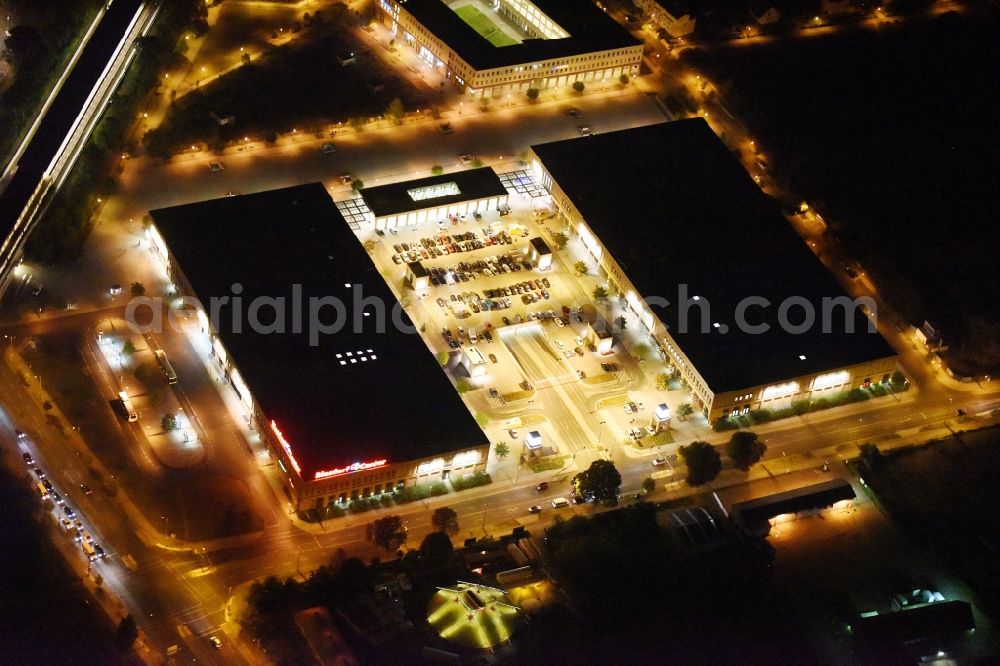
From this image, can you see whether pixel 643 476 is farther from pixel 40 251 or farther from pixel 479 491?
pixel 40 251

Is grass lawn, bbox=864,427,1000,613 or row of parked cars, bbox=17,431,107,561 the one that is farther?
grass lawn, bbox=864,427,1000,613

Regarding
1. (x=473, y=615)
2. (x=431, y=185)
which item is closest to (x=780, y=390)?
(x=473, y=615)

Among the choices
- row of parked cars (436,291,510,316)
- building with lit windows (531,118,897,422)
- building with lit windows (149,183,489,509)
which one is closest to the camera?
building with lit windows (149,183,489,509)

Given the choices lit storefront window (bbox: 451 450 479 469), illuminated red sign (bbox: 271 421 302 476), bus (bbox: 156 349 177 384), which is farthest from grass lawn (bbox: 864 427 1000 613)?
bus (bbox: 156 349 177 384)

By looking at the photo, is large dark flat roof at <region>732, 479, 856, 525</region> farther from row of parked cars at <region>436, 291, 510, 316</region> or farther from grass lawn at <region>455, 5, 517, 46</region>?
grass lawn at <region>455, 5, 517, 46</region>

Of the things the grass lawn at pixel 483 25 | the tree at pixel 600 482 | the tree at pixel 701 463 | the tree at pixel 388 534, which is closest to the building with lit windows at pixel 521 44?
the grass lawn at pixel 483 25

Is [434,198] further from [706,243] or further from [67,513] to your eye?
[67,513]
